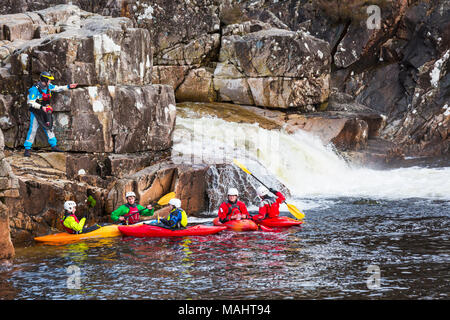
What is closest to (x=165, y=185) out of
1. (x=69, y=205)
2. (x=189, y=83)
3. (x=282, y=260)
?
(x=69, y=205)

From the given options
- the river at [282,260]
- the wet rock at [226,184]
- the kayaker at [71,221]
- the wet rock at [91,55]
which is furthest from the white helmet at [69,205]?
the wet rock at [226,184]

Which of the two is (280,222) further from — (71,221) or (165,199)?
(71,221)

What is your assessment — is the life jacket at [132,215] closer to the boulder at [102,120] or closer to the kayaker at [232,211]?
the kayaker at [232,211]

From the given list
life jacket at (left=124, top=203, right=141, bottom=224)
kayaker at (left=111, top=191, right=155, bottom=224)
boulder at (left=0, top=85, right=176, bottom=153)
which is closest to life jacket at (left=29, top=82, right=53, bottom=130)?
boulder at (left=0, top=85, right=176, bottom=153)

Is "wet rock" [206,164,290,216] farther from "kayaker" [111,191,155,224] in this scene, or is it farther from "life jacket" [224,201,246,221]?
"kayaker" [111,191,155,224]

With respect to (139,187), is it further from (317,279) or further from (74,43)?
(317,279)

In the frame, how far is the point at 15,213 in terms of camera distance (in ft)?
30.8

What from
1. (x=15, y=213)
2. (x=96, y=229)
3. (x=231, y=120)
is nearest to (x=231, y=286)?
(x=96, y=229)

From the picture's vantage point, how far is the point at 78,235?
9.40 m

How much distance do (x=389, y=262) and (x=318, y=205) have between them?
15.3 ft

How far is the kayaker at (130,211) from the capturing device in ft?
33.7

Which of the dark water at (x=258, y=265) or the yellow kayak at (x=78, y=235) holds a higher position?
the dark water at (x=258, y=265)

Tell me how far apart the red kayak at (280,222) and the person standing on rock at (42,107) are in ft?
15.3

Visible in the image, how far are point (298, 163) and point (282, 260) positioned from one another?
7817 mm
